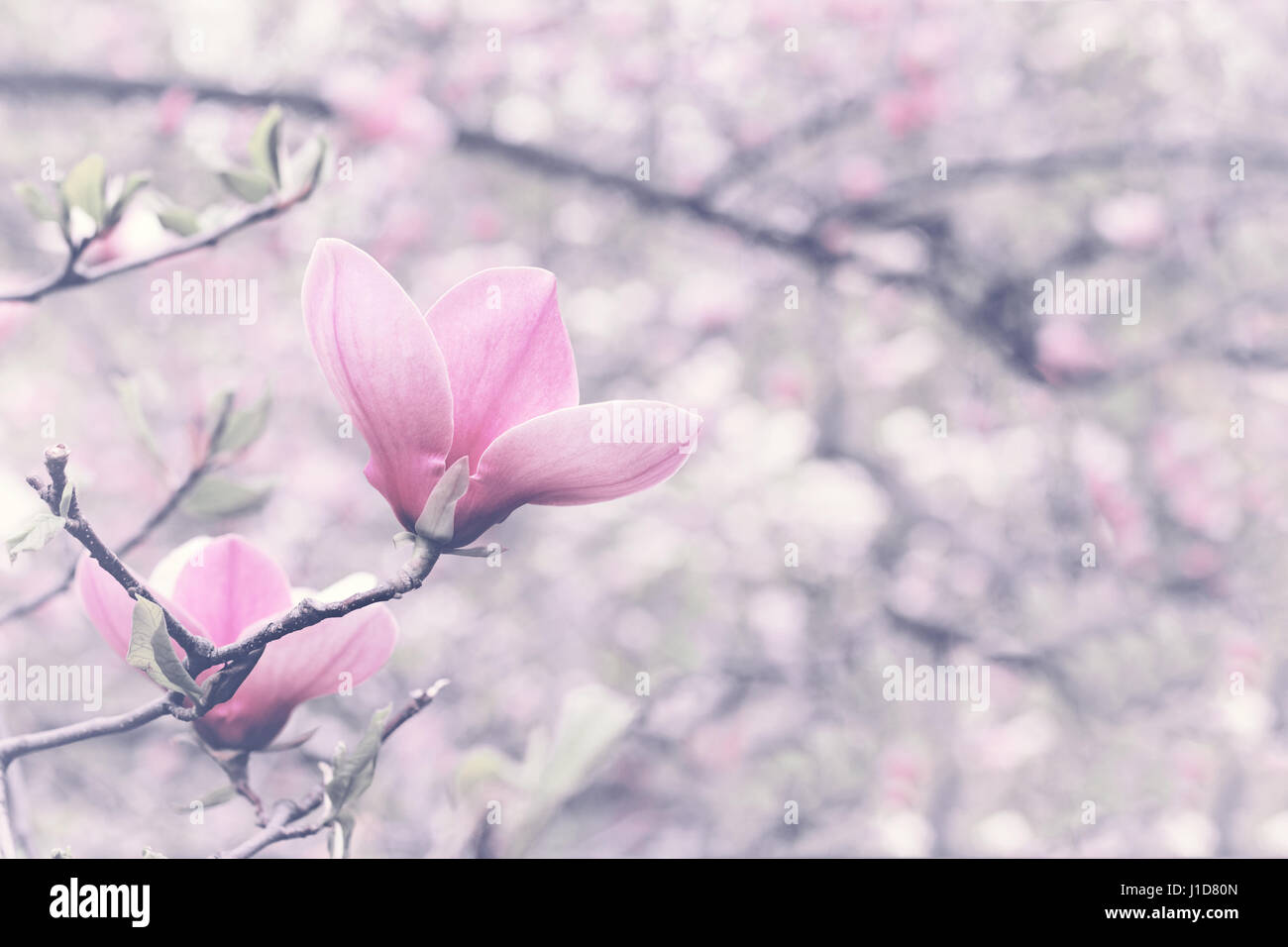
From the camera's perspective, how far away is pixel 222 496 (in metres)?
0.45

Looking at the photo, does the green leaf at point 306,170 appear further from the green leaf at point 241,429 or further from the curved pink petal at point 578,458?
the curved pink petal at point 578,458

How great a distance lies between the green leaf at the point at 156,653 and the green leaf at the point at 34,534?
30 millimetres

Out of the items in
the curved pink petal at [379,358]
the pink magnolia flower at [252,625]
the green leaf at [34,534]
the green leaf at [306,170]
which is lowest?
the pink magnolia flower at [252,625]

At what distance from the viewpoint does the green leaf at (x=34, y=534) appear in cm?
25

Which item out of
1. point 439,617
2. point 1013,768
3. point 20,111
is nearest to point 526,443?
point 439,617

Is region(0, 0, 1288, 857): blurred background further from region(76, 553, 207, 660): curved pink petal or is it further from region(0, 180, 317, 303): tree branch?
region(76, 553, 207, 660): curved pink petal

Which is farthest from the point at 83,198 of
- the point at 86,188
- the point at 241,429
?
the point at 241,429

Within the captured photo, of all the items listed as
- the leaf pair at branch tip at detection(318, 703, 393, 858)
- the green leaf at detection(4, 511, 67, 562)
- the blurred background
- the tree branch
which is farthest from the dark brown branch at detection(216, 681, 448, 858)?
the blurred background

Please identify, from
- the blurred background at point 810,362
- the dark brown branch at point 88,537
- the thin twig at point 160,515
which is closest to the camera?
the dark brown branch at point 88,537

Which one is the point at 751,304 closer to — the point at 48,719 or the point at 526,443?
the point at 48,719

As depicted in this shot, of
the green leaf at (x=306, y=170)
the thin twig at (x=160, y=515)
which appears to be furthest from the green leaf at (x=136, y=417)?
the green leaf at (x=306, y=170)

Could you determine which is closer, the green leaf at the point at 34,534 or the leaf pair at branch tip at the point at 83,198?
the green leaf at the point at 34,534

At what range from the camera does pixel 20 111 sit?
69.0 inches
